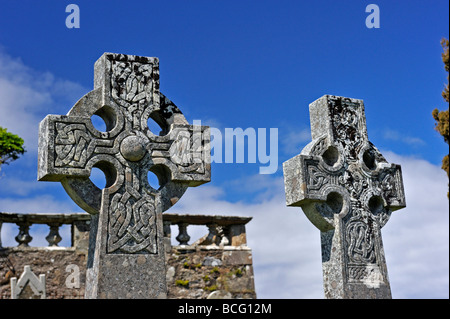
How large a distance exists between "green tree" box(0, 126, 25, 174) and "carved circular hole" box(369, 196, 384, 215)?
491 inches

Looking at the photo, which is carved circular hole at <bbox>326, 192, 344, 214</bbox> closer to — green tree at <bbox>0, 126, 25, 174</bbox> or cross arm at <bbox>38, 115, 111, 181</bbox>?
cross arm at <bbox>38, 115, 111, 181</bbox>

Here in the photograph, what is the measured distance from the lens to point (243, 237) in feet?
31.9

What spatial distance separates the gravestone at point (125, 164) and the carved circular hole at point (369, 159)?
2.27 metres

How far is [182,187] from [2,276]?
344cm

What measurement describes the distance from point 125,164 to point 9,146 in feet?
41.2

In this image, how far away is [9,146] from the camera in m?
17.9

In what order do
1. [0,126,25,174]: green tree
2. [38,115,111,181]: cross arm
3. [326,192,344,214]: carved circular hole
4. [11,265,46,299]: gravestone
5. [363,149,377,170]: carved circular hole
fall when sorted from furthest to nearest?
[0,126,25,174]: green tree
[11,265,46,299]: gravestone
[363,149,377,170]: carved circular hole
[326,192,344,214]: carved circular hole
[38,115,111,181]: cross arm

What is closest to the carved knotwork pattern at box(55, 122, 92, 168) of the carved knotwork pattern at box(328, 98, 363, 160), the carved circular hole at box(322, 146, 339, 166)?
the carved circular hole at box(322, 146, 339, 166)

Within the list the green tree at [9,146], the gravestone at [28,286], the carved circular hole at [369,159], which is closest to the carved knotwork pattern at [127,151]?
the carved circular hole at [369,159]

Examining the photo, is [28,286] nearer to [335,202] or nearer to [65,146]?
[65,146]

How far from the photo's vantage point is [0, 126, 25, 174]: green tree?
1783 centimetres

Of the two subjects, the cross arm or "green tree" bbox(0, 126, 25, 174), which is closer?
the cross arm

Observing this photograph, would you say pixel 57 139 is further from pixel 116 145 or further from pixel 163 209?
pixel 163 209

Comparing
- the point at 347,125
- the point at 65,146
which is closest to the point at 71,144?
the point at 65,146
